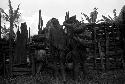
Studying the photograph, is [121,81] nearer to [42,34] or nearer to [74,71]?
[74,71]

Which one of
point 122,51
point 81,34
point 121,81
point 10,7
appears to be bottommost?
point 121,81

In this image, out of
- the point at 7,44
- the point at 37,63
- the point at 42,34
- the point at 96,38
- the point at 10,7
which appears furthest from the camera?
the point at 10,7

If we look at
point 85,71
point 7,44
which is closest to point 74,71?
point 85,71

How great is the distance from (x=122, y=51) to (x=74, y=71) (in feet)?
11.8

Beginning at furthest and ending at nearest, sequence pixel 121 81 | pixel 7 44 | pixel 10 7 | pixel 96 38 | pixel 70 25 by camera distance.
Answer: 1. pixel 10 7
2. pixel 7 44
3. pixel 96 38
4. pixel 70 25
5. pixel 121 81

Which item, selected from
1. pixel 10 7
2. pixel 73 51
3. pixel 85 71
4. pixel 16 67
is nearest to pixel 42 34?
pixel 73 51

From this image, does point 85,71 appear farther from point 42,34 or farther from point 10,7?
point 10,7

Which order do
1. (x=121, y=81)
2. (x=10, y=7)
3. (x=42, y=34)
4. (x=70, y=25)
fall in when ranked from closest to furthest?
(x=121, y=81) → (x=70, y=25) → (x=42, y=34) → (x=10, y=7)

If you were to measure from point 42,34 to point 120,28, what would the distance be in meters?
4.32

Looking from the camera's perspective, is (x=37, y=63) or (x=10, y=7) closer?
(x=37, y=63)

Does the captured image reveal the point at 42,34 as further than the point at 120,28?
No

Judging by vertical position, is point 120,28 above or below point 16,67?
above

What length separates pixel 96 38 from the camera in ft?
37.2

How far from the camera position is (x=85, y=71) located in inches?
345
